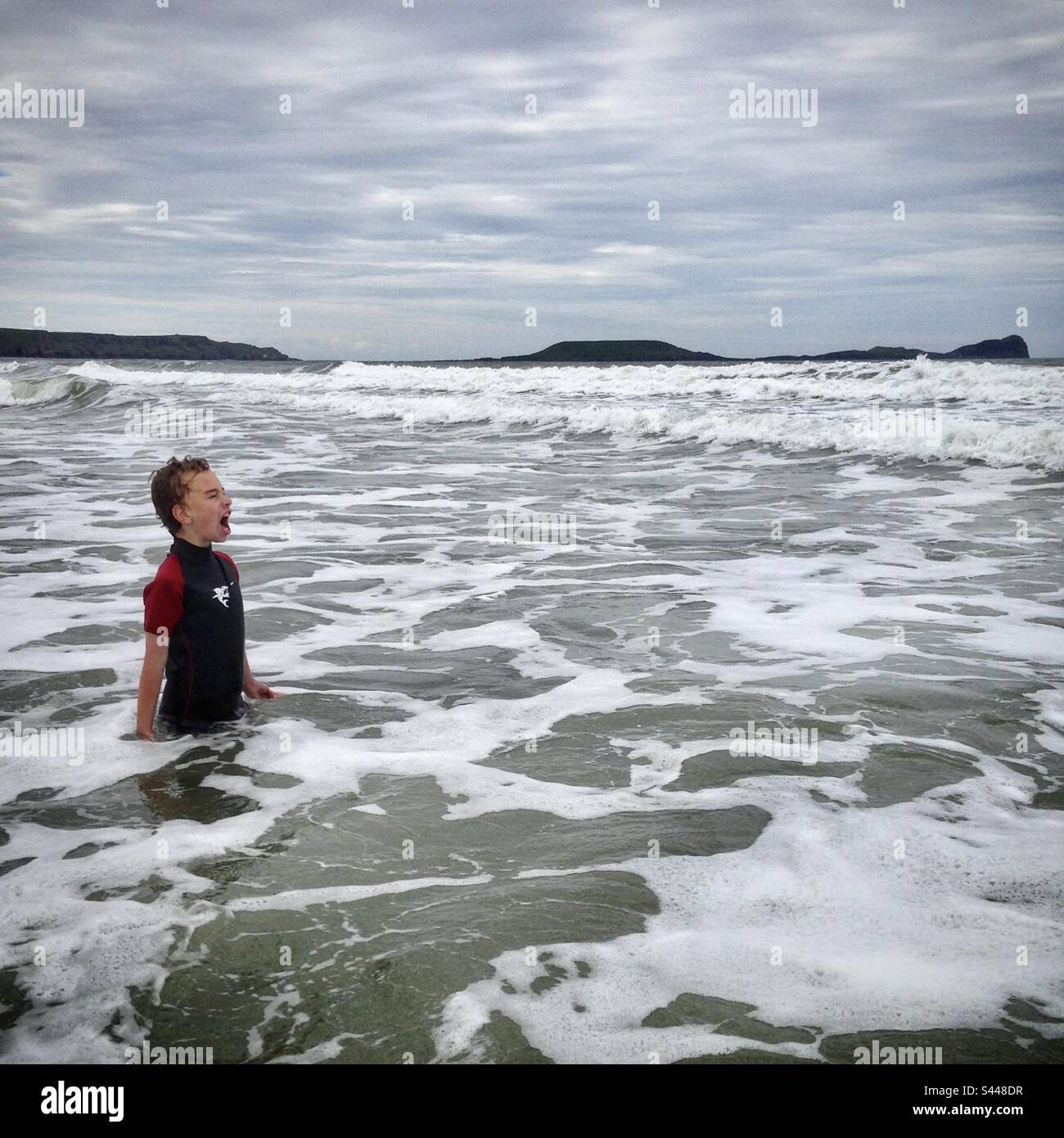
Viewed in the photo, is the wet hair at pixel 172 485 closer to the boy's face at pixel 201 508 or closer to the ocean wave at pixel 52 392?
the boy's face at pixel 201 508

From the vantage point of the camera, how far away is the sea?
2.63 meters

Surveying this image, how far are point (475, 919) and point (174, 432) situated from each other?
21318mm

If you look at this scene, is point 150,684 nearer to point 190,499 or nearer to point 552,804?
point 190,499

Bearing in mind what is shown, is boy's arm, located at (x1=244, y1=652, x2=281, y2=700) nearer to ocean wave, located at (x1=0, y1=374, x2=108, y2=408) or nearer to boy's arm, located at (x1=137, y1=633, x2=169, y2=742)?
boy's arm, located at (x1=137, y1=633, x2=169, y2=742)

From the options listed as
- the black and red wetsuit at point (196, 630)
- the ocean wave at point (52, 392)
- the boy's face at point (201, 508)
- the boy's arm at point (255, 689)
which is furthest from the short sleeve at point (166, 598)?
the ocean wave at point (52, 392)

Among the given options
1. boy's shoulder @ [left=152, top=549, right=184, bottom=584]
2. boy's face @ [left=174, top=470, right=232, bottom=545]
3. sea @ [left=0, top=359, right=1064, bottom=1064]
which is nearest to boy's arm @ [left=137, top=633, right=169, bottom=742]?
sea @ [left=0, top=359, right=1064, bottom=1064]

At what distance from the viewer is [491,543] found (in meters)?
8.99

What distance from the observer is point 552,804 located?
3.84 m

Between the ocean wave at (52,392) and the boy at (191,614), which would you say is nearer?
the boy at (191,614)

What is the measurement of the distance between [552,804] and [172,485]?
2.07 metres

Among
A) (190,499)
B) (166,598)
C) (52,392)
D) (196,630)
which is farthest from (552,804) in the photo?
(52,392)

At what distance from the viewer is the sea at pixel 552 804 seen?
2635 millimetres
